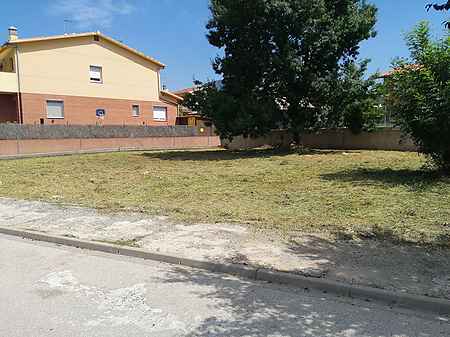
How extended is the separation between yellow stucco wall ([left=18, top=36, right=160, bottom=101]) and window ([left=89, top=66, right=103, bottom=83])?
0.31 m

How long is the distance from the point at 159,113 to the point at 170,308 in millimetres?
38285

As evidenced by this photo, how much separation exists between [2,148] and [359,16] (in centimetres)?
2145

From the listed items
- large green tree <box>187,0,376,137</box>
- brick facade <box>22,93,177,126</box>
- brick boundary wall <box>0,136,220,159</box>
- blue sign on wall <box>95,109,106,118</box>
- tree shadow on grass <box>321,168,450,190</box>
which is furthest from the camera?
blue sign on wall <box>95,109,106,118</box>

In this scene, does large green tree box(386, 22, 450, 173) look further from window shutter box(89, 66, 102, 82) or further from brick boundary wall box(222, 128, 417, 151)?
window shutter box(89, 66, 102, 82)

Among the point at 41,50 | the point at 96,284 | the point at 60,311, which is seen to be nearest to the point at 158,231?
the point at 96,284

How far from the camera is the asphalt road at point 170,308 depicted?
3662mm

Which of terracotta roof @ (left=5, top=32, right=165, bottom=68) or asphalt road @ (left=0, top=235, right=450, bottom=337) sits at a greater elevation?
terracotta roof @ (left=5, top=32, right=165, bottom=68)

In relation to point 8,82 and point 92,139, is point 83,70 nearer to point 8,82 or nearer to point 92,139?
point 8,82

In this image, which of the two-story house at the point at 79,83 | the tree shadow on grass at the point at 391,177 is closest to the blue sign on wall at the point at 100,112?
the two-story house at the point at 79,83

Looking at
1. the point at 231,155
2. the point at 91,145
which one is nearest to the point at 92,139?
the point at 91,145

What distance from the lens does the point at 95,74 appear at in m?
36.7

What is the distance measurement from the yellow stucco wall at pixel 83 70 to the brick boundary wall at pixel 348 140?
51.2ft

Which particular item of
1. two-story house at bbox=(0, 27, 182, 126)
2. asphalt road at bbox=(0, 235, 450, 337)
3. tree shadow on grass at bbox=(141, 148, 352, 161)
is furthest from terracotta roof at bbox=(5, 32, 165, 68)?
asphalt road at bbox=(0, 235, 450, 337)

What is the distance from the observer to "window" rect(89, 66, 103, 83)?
36.3 meters
